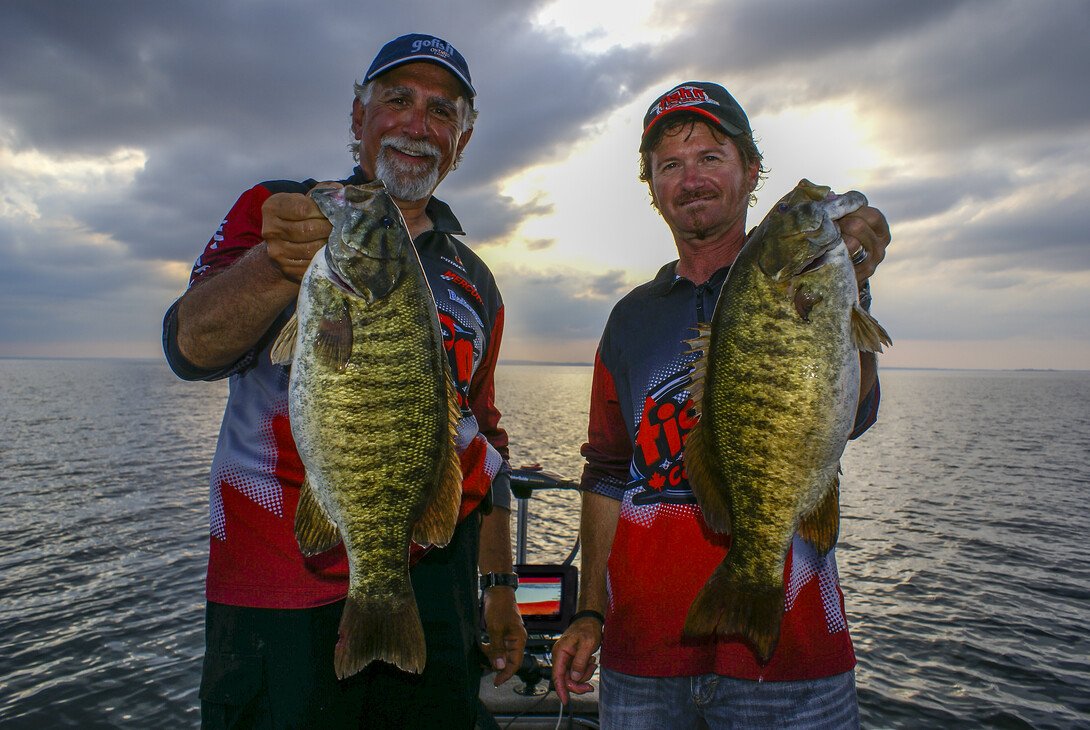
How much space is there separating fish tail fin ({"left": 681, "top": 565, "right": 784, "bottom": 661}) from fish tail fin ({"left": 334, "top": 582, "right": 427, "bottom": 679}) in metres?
0.99

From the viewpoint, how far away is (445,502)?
2188 mm

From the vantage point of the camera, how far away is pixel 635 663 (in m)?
2.65

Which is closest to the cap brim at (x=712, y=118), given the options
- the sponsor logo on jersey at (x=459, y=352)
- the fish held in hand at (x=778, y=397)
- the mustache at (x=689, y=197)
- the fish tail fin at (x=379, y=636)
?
the mustache at (x=689, y=197)

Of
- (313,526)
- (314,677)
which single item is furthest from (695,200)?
(314,677)

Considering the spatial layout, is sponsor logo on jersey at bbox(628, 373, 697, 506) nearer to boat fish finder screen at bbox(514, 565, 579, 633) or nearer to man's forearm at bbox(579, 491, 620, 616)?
man's forearm at bbox(579, 491, 620, 616)

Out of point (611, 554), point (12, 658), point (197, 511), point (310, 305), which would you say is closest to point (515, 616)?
point (611, 554)

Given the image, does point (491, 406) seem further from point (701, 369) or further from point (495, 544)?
point (701, 369)

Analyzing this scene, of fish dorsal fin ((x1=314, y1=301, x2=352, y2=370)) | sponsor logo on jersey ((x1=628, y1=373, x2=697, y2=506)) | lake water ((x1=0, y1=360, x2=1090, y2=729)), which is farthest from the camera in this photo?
lake water ((x1=0, y1=360, x2=1090, y2=729))

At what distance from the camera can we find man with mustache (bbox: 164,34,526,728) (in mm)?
2113

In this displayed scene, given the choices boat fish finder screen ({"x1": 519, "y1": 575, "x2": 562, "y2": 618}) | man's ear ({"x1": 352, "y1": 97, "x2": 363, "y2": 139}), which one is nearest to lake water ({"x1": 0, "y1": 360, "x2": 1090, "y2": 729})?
boat fish finder screen ({"x1": 519, "y1": 575, "x2": 562, "y2": 618})

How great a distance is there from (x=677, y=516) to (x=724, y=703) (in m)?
0.79

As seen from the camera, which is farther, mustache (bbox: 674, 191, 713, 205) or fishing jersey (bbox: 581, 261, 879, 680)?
mustache (bbox: 674, 191, 713, 205)

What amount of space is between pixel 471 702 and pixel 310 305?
2085 mm

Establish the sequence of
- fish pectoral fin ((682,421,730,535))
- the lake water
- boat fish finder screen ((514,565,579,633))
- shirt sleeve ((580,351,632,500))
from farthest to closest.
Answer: the lake water
boat fish finder screen ((514,565,579,633))
shirt sleeve ((580,351,632,500))
fish pectoral fin ((682,421,730,535))
